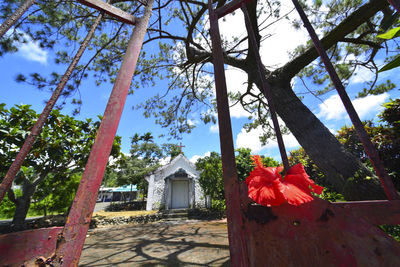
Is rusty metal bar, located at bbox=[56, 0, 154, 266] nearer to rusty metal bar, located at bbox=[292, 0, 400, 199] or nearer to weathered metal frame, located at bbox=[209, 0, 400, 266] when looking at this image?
weathered metal frame, located at bbox=[209, 0, 400, 266]

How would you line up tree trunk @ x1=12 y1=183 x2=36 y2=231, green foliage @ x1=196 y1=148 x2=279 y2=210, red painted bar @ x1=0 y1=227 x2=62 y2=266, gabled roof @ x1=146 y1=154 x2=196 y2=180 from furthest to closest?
gabled roof @ x1=146 y1=154 x2=196 y2=180 < green foliage @ x1=196 y1=148 x2=279 y2=210 < tree trunk @ x1=12 y1=183 x2=36 y2=231 < red painted bar @ x1=0 y1=227 x2=62 y2=266

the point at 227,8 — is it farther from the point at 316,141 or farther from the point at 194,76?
the point at 194,76

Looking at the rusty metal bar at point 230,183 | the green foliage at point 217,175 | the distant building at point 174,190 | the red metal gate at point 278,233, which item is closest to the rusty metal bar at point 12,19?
the red metal gate at point 278,233

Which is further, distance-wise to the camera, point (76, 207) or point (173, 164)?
point (173, 164)

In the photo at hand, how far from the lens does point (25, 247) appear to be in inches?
17.3

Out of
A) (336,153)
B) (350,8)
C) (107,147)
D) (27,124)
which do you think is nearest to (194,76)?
(350,8)

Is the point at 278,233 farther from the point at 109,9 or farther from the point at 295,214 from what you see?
the point at 109,9

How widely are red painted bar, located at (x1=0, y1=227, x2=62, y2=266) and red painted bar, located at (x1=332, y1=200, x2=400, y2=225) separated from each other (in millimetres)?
862

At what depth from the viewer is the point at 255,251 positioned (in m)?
0.49

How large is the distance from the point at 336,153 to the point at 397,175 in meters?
2.36

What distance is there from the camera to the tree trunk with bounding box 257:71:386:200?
5.22 ft

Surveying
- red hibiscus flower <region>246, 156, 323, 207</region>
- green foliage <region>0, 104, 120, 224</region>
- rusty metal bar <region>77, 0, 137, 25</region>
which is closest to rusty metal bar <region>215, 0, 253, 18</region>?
rusty metal bar <region>77, 0, 137, 25</region>

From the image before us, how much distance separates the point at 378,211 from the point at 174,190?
12.6m

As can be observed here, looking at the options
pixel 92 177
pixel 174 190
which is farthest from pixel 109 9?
pixel 174 190
